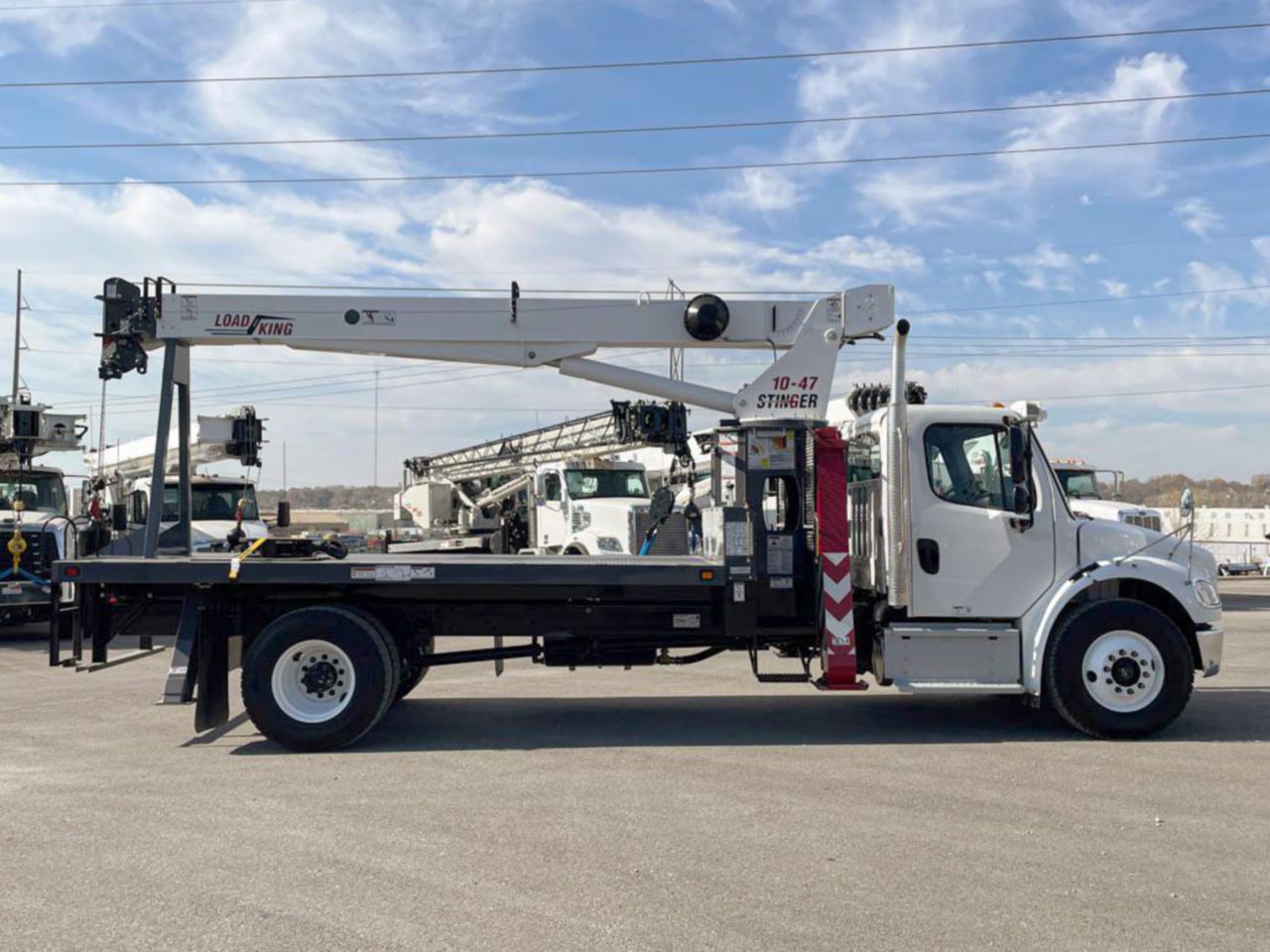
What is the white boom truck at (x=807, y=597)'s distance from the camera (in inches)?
322

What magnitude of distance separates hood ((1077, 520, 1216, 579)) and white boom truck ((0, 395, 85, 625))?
12.0 meters

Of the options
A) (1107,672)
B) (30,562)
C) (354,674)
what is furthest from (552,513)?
(1107,672)

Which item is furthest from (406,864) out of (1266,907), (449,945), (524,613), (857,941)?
(1266,907)

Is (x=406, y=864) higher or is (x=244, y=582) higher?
(x=244, y=582)

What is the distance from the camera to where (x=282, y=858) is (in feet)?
17.9

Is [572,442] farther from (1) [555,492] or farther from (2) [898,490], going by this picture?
(2) [898,490]

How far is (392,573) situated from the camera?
324 inches

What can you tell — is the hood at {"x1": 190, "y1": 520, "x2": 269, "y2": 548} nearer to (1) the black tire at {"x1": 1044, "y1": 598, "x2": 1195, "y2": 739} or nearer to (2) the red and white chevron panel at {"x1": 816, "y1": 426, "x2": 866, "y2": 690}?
(2) the red and white chevron panel at {"x1": 816, "y1": 426, "x2": 866, "y2": 690}

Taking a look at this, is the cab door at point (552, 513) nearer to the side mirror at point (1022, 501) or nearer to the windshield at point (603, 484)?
the windshield at point (603, 484)

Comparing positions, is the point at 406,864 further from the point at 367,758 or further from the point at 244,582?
the point at 244,582

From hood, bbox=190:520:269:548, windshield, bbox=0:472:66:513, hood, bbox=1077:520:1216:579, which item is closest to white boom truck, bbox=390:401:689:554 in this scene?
hood, bbox=190:520:269:548

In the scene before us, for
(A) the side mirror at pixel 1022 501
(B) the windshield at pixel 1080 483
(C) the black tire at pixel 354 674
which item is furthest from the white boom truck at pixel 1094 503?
(C) the black tire at pixel 354 674

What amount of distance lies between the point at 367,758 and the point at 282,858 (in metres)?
2.39

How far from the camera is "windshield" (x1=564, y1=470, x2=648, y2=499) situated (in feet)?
67.9
